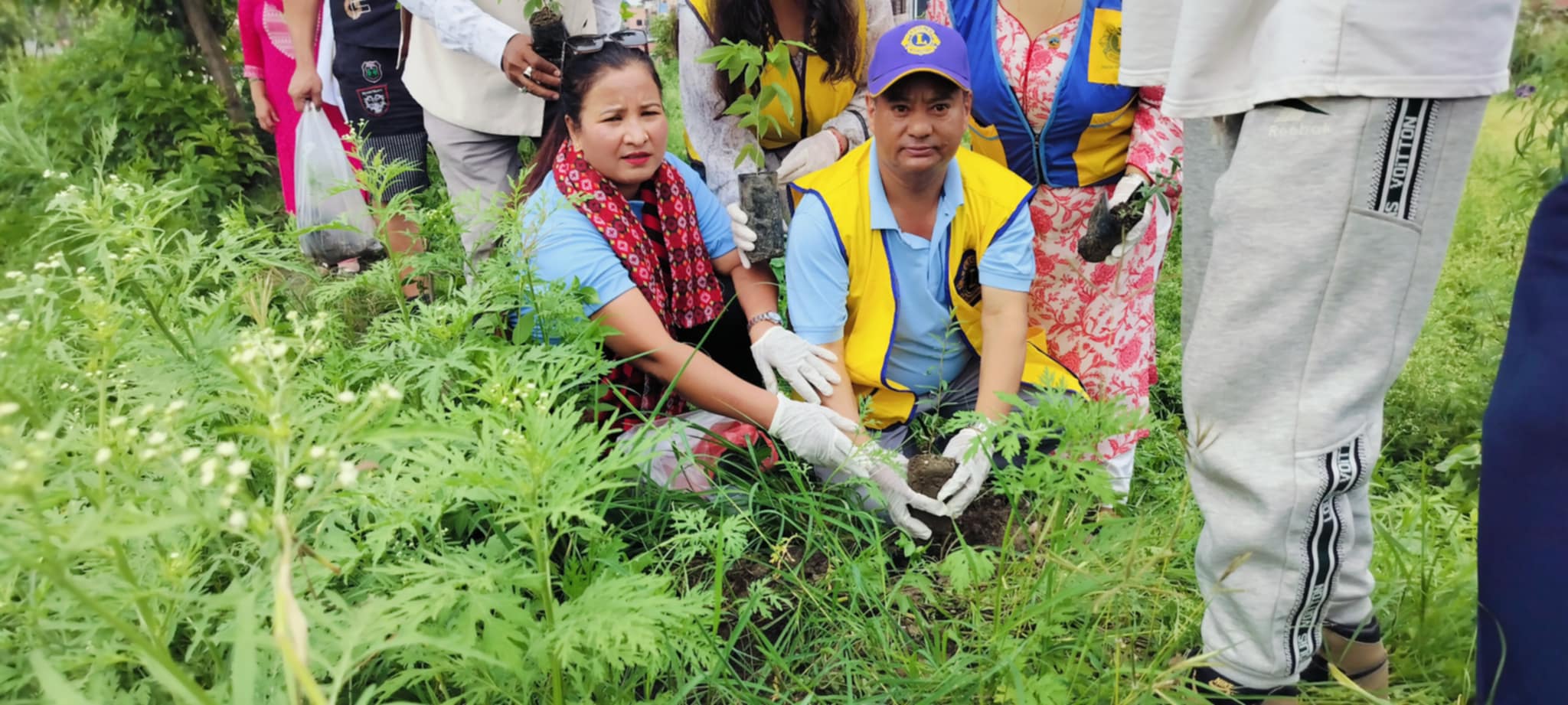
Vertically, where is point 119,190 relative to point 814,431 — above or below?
above

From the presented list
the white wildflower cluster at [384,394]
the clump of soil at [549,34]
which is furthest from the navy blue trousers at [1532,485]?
the clump of soil at [549,34]

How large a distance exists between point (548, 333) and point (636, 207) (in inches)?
23.7

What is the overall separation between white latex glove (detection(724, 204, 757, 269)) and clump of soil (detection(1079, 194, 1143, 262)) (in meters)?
0.85

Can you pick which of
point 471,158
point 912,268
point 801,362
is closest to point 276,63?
point 471,158

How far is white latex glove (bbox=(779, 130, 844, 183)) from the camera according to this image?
2609 mm

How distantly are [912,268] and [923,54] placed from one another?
521mm

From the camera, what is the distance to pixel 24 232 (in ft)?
10.7

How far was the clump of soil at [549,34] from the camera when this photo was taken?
2.61 meters

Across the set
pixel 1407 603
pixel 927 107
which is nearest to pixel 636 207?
pixel 927 107

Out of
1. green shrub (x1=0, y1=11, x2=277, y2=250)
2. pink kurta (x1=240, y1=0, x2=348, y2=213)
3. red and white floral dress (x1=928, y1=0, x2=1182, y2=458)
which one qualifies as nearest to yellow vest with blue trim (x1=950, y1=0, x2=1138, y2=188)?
red and white floral dress (x1=928, y1=0, x2=1182, y2=458)

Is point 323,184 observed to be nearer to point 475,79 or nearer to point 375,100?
point 375,100

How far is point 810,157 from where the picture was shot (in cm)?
262

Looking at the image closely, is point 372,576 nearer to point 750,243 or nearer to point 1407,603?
point 750,243

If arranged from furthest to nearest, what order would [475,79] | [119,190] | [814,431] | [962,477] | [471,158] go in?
[471,158], [475,79], [814,431], [962,477], [119,190]
